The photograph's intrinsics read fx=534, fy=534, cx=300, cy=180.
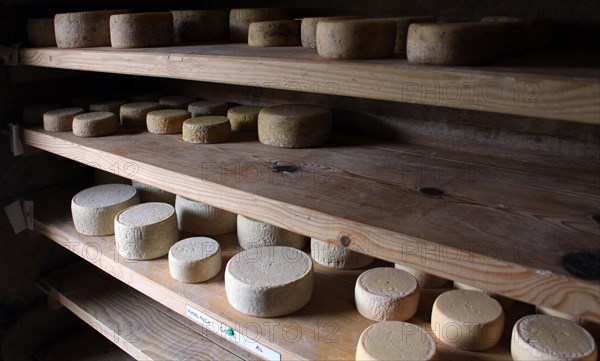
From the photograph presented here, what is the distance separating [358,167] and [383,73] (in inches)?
12.2

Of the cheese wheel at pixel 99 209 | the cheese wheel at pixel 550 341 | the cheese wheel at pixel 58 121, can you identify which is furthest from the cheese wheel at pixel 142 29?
the cheese wheel at pixel 550 341

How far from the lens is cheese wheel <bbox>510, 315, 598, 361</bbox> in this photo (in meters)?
0.87

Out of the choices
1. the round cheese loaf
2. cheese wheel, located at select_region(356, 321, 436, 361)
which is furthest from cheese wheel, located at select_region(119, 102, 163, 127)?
cheese wheel, located at select_region(356, 321, 436, 361)

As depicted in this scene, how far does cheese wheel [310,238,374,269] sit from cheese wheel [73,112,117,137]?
0.63 m

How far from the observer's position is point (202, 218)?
1440mm

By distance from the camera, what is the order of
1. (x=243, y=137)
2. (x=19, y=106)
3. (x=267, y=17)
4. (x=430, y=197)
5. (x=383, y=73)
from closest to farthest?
(x=383, y=73), (x=430, y=197), (x=267, y=17), (x=243, y=137), (x=19, y=106)

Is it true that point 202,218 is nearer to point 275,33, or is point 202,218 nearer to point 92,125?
point 92,125

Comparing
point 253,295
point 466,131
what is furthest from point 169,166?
point 466,131

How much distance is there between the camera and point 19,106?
1.62 metres

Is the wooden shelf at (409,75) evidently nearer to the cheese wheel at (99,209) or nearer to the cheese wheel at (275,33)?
the cheese wheel at (275,33)

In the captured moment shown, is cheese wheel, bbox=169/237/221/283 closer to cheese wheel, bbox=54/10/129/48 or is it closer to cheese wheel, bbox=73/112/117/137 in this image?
cheese wheel, bbox=73/112/117/137

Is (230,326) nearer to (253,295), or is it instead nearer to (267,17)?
(253,295)

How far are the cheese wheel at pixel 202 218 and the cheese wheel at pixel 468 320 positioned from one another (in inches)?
25.1

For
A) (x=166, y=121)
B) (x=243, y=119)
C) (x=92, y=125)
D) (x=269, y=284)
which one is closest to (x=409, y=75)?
(x=269, y=284)
